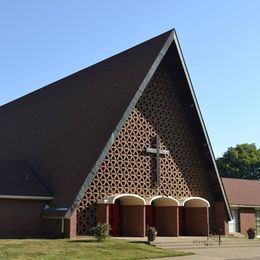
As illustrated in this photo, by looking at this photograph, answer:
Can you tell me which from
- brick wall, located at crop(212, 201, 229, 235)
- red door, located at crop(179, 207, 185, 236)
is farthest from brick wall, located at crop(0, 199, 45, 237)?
brick wall, located at crop(212, 201, 229, 235)

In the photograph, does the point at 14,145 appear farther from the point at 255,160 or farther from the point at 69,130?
the point at 255,160

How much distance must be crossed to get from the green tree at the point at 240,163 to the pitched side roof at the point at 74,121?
37907 mm

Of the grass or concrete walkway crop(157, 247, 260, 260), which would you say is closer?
the grass

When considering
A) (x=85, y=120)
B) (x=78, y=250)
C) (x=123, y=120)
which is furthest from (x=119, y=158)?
(x=78, y=250)

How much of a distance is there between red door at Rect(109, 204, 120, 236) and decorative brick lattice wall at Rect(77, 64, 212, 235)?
139 cm

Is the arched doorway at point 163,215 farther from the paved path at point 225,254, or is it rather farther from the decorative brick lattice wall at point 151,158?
the paved path at point 225,254

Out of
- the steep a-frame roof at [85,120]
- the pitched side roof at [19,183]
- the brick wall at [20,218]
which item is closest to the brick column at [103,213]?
the steep a-frame roof at [85,120]

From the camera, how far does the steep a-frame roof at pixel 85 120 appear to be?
2456 cm

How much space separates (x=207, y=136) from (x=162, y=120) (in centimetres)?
307

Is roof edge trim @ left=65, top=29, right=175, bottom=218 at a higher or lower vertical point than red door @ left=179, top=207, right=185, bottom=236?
higher

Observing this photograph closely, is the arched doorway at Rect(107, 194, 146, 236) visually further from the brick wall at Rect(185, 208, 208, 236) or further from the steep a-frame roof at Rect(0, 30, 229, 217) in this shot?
the brick wall at Rect(185, 208, 208, 236)

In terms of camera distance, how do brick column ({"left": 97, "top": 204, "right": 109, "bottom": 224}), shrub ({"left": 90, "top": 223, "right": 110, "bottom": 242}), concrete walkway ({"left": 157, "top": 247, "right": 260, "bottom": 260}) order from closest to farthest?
concrete walkway ({"left": 157, "top": 247, "right": 260, "bottom": 260}) < shrub ({"left": 90, "top": 223, "right": 110, "bottom": 242}) < brick column ({"left": 97, "top": 204, "right": 109, "bottom": 224})

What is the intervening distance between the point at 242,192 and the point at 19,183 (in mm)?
19216

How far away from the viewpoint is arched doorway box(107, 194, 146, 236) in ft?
82.8
